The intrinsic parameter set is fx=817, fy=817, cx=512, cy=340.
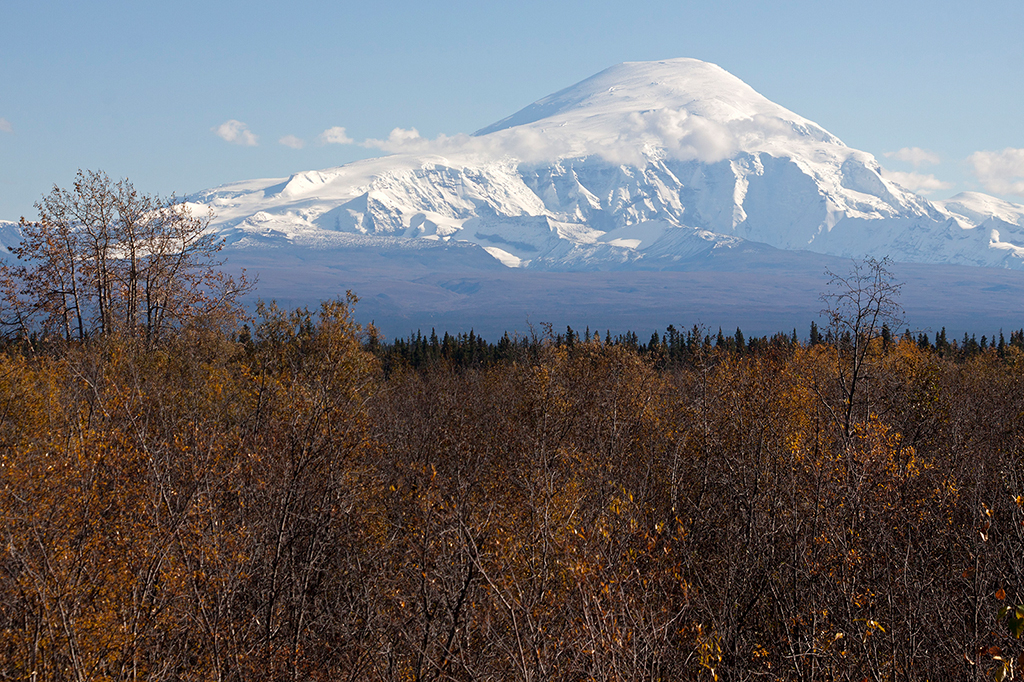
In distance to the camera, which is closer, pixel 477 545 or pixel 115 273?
pixel 477 545

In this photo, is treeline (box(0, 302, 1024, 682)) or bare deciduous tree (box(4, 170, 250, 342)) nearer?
treeline (box(0, 302, 1024, 682))

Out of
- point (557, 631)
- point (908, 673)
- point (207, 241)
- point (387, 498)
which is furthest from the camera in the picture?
point (207, 241)

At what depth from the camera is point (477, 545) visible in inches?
677

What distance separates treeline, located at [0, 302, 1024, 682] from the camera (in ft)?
44.9

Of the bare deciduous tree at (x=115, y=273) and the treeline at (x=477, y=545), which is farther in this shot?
the bare deciduous tree at (x=115, y=273)

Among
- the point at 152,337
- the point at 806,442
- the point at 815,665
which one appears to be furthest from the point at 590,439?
the point at 152,337

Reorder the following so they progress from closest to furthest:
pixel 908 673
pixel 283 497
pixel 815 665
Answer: pixel 908 673 < pixel 815 665 < pixel 283 497

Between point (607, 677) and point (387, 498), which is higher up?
point (607, 677)

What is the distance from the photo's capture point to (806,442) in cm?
2822

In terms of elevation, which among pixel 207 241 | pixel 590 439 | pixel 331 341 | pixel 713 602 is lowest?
pixel 713 602

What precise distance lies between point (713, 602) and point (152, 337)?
29450 mm

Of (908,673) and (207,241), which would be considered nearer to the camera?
(908,673)

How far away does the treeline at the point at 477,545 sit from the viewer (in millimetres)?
13695

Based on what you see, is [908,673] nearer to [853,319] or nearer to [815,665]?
[815,665]
